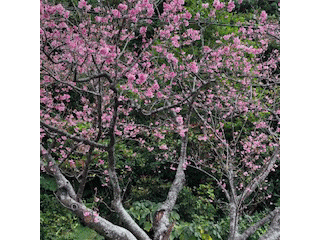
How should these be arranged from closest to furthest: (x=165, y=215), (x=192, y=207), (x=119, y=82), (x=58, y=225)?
(x=165, y=215) → (x=119, y=82) → (x=58, y=225) → (x=192, y=207)

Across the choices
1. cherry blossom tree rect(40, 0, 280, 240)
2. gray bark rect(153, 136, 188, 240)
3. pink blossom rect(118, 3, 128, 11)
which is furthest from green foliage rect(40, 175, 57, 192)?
pink blossom rect(118, 3, 128, 11)

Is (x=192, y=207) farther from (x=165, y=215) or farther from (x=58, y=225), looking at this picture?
(x=58, y=225)

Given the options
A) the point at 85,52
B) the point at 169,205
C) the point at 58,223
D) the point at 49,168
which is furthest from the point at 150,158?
the point at 85,52

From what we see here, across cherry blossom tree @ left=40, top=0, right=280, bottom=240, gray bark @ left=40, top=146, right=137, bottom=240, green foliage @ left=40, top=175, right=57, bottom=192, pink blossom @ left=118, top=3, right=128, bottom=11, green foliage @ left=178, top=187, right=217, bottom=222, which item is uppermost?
pink blossom @ left=118, top=3, right=128, bottom=11

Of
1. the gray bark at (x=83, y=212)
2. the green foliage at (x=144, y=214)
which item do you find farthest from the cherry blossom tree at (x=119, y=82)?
the green foliage at (x=144, y=214)

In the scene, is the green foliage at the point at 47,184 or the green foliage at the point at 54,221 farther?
the green foliage at the point at 47,184

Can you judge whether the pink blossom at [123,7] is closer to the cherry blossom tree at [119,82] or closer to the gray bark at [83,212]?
the cherry blossom tree at [119,82]

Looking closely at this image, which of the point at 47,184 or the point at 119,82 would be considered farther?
the point at 47,184

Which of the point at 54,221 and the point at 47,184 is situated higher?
the point at 47,184

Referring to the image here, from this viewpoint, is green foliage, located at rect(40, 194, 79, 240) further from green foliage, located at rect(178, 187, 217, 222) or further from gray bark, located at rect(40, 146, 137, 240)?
green foliage, located at rect(178, 187, 217, 222)

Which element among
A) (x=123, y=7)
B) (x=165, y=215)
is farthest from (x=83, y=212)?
(x=123, y=7)
